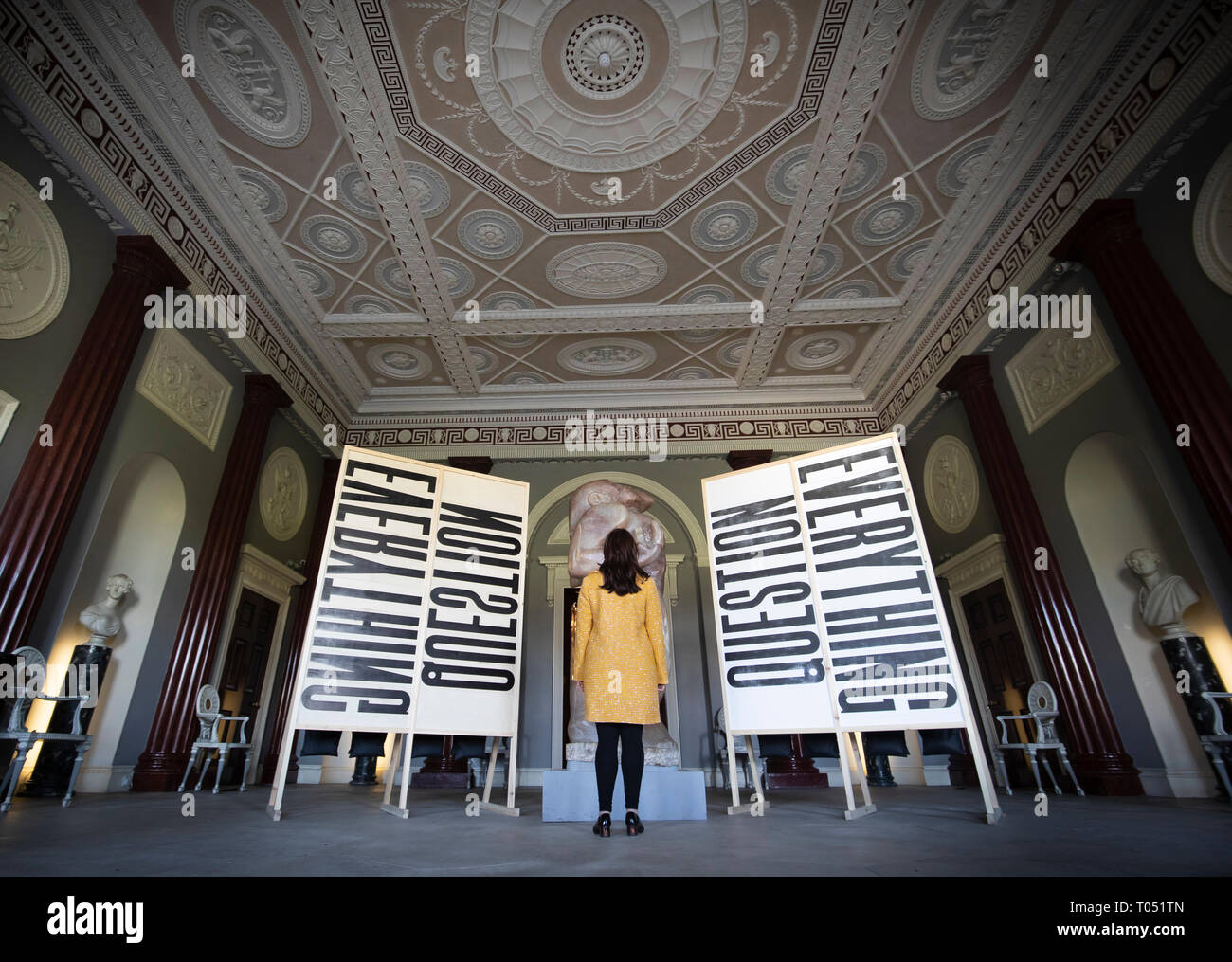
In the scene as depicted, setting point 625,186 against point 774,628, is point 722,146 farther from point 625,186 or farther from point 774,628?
point 774,628

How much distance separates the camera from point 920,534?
3.33m

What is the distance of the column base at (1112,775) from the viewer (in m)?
4.59

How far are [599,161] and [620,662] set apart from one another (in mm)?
5051

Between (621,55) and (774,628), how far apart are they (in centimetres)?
482

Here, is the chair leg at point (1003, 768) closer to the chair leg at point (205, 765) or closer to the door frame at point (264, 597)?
the chair leg at point (205, 765)

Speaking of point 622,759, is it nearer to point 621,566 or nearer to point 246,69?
point 621,566

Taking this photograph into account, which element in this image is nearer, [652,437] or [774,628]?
[774,628]

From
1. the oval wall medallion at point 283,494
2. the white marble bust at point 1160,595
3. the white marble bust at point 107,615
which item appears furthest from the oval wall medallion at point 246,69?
the white marble bust at point 1160,595

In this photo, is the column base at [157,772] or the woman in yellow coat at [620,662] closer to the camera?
the woman in yellow coat at [620,662]

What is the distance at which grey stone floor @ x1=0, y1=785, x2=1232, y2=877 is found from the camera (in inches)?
65.2

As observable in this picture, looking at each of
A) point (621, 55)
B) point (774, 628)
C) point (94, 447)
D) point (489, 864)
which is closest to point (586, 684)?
point (489, 864)

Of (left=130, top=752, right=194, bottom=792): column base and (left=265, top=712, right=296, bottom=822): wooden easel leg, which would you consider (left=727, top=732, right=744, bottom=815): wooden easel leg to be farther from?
(left=130, top=752, right=194, bottom=792): column base

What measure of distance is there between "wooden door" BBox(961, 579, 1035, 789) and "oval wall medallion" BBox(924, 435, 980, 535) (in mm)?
926

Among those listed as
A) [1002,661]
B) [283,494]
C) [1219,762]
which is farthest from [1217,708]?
[283,494]
